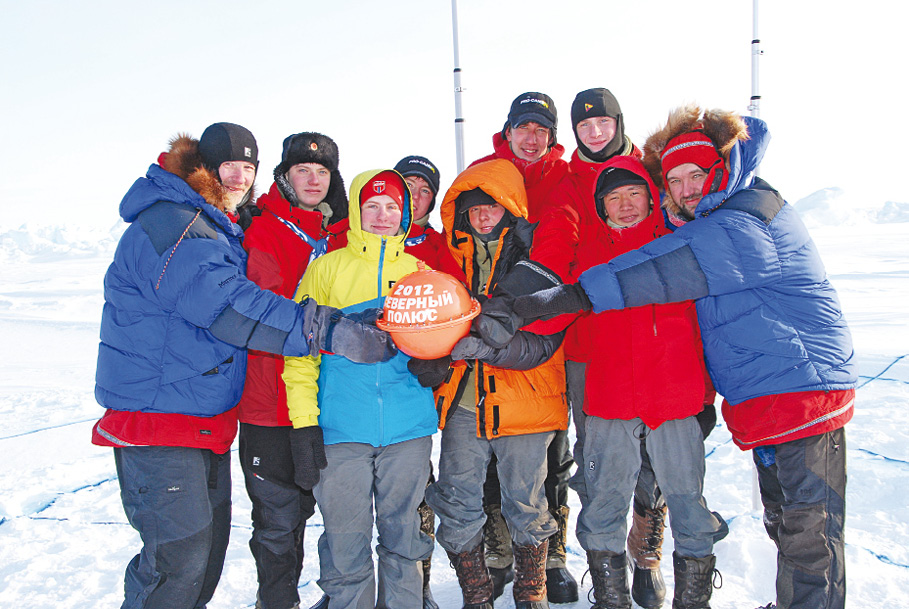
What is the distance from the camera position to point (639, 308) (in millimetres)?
2525

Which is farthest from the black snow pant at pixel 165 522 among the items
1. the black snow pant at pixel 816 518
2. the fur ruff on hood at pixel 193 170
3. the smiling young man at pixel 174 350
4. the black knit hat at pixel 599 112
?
the black knit hat at pixel 599 112

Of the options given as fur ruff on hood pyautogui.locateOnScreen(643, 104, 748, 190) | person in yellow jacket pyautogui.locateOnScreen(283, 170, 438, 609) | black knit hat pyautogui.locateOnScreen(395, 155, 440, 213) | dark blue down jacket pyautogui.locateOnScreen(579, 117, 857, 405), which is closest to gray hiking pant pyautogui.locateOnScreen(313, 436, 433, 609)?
person in yellow jacket pyautogui.locateOnScreen(283, 170, 438, 609)

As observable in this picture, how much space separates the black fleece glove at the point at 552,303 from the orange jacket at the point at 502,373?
1.35ft

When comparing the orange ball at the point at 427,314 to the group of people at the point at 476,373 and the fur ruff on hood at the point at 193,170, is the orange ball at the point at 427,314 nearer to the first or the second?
the group of people at the point at 476,373

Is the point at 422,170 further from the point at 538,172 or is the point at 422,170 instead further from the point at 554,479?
the point at 554,479

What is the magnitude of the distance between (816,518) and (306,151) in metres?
2.84

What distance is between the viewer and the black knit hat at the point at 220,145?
102 inches

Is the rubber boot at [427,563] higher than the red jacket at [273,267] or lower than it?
lower

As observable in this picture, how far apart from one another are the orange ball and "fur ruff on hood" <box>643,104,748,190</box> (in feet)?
4.04

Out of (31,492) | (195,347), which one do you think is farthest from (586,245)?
(31,492)

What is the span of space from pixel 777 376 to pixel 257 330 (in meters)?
2.08

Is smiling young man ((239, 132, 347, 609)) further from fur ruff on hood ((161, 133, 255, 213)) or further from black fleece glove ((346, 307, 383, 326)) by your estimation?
black fleece glove ((346, 307, 383, 326))

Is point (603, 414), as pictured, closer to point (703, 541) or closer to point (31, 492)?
point (703, 541)

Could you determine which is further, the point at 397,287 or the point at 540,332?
the point at 540,332
